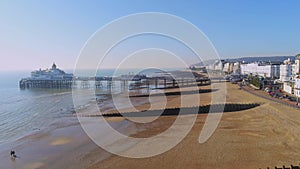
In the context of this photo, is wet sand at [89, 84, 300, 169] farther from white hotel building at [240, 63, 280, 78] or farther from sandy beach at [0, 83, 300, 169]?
white hotel building at [240, 63, 280, 78]

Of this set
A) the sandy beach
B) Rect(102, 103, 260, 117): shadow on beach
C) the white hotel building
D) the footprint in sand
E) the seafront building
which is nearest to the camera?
the sandy beach

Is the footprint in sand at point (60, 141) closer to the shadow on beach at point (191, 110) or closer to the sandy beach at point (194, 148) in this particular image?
the sandy beach at point (194, 148)

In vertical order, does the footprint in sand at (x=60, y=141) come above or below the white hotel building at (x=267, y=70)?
below

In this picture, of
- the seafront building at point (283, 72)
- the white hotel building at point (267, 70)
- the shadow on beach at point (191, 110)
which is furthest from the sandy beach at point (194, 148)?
the white hotel building at point (267, 70)

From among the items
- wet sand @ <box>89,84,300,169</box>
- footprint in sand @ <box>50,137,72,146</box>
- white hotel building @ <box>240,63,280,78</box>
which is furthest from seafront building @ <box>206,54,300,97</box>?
footprint in sand @ <box>50,137,72,146</box>

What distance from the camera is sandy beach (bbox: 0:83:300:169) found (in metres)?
12.1

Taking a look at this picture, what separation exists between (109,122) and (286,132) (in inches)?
537

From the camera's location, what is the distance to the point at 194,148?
14094 mm

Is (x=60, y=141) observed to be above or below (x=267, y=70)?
below

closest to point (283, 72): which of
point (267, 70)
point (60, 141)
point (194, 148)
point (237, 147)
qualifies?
point (267, 70)

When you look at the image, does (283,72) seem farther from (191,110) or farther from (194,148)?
(194,148)

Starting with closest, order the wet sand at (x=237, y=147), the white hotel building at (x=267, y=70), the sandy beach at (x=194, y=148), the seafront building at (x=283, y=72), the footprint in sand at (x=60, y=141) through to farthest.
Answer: the wet sand at (x=237, y=147) → the sandy beach at (x=194, y=148) → the footprint in sand at (x=60, y=141) → the seafront building at (x=283, y=72) → the white hotel building at (x=267, y=70)

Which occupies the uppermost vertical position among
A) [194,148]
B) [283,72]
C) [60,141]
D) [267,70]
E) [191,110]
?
[267,70]

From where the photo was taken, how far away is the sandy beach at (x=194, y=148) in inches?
477
